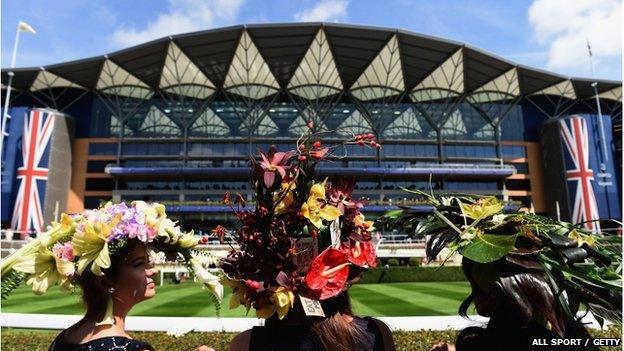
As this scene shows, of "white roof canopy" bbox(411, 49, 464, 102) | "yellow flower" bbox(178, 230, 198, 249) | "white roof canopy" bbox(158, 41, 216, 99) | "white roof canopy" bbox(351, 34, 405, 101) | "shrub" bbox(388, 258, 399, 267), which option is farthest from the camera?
"white roof canopy" bbox(411, 49, 464, 102)

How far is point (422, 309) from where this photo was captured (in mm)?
14023

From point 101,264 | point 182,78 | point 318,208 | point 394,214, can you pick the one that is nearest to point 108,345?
point 101,264

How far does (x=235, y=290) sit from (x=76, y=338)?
1.08 metres

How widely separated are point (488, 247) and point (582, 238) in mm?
685

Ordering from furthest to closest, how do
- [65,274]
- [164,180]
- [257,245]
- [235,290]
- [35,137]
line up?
[164,180] → [35,137] → [65,274] → [235,290] → [257,245]

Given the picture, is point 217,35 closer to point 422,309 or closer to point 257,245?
point 422,309

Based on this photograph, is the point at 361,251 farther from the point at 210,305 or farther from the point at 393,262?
the point at 393,262

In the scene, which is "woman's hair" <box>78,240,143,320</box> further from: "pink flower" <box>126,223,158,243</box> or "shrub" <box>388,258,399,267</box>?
"shrub" <box>388,258,399,267</box>

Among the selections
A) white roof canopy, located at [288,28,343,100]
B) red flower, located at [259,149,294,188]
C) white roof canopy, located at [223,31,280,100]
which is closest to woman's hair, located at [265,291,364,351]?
red flower, located at [259,149,294,188]

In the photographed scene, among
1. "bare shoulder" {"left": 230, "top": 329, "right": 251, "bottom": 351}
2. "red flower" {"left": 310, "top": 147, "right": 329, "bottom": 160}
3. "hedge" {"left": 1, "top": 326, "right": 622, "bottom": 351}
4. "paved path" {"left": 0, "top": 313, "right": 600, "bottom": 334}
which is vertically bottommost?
"paved path" {"left": 0, "top": 313, "right": 600, "bottom": 334}

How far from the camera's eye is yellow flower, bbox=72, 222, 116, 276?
2.54m

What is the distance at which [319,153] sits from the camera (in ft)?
7.62

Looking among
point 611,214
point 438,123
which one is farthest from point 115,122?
point 611,214

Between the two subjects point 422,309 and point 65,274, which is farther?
point 422,309
